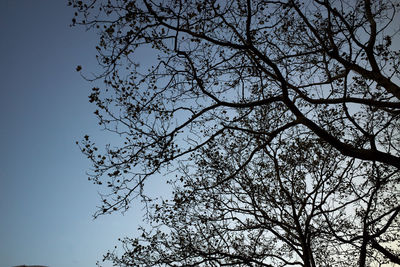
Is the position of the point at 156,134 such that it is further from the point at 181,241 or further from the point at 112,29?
the point at 181,241

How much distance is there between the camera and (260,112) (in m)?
8.59

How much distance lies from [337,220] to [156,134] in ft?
24.3

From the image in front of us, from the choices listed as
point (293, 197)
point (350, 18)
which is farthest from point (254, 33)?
point (293, 197)

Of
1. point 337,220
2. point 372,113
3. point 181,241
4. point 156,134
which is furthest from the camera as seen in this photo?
point 337,220

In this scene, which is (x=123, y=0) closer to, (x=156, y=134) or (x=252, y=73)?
(x=156, y=134)

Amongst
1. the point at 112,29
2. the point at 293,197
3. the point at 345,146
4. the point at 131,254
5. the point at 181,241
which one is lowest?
the point at 131,254

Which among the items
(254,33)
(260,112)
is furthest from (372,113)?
(254,33)

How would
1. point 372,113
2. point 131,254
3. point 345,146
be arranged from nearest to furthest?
point 345,146, point 372,113, point 131,254

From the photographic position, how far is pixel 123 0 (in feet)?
20.2

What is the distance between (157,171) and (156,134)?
0.93 metres

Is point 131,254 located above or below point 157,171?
below

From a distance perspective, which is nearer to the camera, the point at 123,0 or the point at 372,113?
the point at 123,0

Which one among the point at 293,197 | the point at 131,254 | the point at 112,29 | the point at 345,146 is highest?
the point at 112,29

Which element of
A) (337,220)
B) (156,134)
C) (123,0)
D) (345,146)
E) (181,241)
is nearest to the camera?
(345,146)
